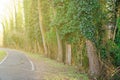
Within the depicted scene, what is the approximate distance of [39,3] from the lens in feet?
128

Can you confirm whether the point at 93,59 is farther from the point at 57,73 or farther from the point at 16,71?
the point at 16,71

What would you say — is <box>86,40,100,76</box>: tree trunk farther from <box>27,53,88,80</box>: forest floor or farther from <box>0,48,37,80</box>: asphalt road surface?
<box>0,48,37,80</box>: asphalt road surface

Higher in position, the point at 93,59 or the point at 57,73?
the point at 93,59

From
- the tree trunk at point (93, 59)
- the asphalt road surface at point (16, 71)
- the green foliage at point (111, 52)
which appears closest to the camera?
the asphalt road surface at point (16, 71)

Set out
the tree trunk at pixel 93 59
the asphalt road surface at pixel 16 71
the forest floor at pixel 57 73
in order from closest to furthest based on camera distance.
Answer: the asphalt road surface at pixel 16 71 → the forest floor at pixel 57 73 → the tree trunk at pixel 93 59

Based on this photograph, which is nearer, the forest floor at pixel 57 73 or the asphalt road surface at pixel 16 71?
the asphalt road surface at pixel 16 71

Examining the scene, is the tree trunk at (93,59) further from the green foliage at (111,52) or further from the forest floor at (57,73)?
the forest floor at (57,73)

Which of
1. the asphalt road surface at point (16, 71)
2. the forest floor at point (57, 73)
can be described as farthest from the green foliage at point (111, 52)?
the asphalt road surface at point (16, 71)

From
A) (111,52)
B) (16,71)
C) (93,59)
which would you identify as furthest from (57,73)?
(111,52)

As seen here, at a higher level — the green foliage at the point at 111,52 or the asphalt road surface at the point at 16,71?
the green foliage at the point at 111,52

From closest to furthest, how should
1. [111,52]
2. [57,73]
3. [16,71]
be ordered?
[111,52]
[16,71]
[57,73]

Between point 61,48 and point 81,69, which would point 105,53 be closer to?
point 81,69

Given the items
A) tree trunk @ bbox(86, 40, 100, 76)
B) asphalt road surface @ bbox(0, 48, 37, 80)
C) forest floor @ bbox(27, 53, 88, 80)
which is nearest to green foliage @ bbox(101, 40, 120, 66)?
tree trunk @ bbox(86, 40, 100, 76)

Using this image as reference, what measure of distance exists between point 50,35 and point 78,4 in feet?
51.1
